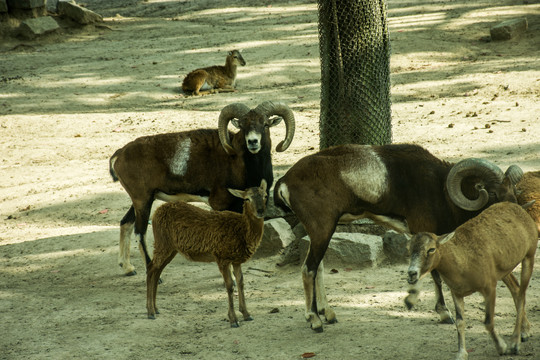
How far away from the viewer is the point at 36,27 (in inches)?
1046

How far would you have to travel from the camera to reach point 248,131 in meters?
9.58

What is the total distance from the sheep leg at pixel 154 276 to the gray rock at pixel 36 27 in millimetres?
20491

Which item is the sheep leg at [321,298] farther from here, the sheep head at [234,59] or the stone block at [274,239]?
the sheep head at [234,59]

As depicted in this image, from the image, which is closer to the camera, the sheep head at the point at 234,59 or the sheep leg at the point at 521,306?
the sheep leg at the point at 521,306

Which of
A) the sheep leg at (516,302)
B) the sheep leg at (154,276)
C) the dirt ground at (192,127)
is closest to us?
the sheep leg at (516,302)

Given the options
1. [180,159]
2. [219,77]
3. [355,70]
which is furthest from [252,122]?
[219,77]

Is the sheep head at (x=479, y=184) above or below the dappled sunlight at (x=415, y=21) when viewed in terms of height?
below

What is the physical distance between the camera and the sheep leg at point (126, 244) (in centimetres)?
1012

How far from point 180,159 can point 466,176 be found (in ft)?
13.0

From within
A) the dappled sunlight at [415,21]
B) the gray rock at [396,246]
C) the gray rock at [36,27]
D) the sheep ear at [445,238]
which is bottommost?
the gray rock at [396,246]

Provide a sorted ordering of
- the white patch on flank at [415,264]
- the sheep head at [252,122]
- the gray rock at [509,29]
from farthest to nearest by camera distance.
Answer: the gray rock at [509,29], the sheep head at [252,122], the white patch on flank at [415,264]

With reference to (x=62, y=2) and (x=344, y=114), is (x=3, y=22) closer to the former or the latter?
(x=62, y=2)

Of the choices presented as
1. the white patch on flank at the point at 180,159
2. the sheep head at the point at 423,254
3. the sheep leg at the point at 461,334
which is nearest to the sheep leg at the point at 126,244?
the white patch on flank at the point at 180,159

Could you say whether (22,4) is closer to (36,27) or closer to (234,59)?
(36,27)
